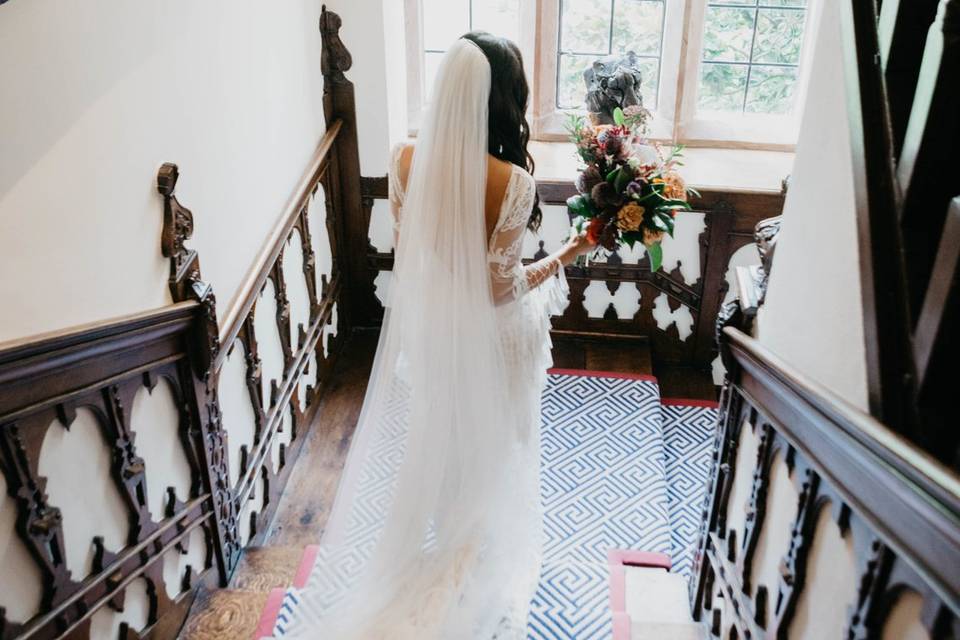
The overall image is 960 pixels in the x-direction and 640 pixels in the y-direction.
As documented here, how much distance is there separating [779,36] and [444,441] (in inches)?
138

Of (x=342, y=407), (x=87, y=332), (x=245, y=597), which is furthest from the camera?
(x=342, y=407)

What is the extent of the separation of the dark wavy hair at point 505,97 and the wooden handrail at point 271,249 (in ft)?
3.58

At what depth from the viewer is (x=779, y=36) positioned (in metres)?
4.67

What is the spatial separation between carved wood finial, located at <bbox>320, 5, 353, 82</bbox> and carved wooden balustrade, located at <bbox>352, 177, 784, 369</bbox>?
2.01 feet

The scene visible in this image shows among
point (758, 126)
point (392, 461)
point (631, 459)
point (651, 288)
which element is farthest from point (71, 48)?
point (758, 126)

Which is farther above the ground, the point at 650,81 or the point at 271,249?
the point at 650,81

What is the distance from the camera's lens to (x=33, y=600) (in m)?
1.85

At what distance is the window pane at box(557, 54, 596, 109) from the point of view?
475 centimetres

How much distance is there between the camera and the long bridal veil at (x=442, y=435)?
239 cm

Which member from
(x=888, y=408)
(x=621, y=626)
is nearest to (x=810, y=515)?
(x=888, y=408)

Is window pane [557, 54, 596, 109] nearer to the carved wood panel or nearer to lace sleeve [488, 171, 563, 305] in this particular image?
lace sleeve [488, 171, 563, 305]

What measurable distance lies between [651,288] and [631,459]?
1218mm

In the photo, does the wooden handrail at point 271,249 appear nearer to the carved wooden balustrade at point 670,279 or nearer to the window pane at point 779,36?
the carved wooden balustrade at point 670,279

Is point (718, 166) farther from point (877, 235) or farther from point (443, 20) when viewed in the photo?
point (877, 235)
